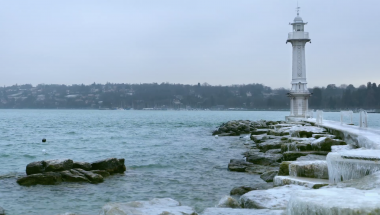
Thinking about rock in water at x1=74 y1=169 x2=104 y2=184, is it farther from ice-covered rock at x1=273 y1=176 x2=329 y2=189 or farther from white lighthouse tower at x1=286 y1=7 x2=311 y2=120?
white lighthouse tower at x1=286 y1=7 x2=311 y2=120

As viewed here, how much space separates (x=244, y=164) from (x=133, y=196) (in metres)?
4.99

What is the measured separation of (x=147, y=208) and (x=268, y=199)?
2.18 m

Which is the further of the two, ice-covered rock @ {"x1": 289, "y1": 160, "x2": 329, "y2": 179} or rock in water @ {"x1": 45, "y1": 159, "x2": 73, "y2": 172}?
rock in water @ {"x1": 45, "y1": 159, "x2": 73, "y2": 172}

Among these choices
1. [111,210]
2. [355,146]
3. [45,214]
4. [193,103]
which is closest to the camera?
[111,210]

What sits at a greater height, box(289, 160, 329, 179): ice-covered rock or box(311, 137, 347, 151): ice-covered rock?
box(311, 137, 347, 151): ice-covered rock

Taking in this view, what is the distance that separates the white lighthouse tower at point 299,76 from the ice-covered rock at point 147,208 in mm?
32487

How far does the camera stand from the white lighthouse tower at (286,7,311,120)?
39.0 metres

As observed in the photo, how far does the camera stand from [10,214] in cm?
892

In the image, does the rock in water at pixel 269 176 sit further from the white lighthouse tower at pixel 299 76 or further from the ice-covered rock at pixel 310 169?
the white lighthouse tower at pixel 299 76

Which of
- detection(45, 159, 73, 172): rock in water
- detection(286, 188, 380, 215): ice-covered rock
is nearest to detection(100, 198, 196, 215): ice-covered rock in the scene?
detection(286, 188, 380, 215): ice-covered rock

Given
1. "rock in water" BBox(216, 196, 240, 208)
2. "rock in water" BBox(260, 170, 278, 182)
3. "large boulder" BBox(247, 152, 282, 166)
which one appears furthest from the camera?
"large boulder" BBox(247, 152, 282, 166)

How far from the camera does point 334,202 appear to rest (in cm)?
495

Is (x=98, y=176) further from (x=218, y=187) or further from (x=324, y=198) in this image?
(x=324, y=198)

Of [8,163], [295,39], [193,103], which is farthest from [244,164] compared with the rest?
[193,103]
